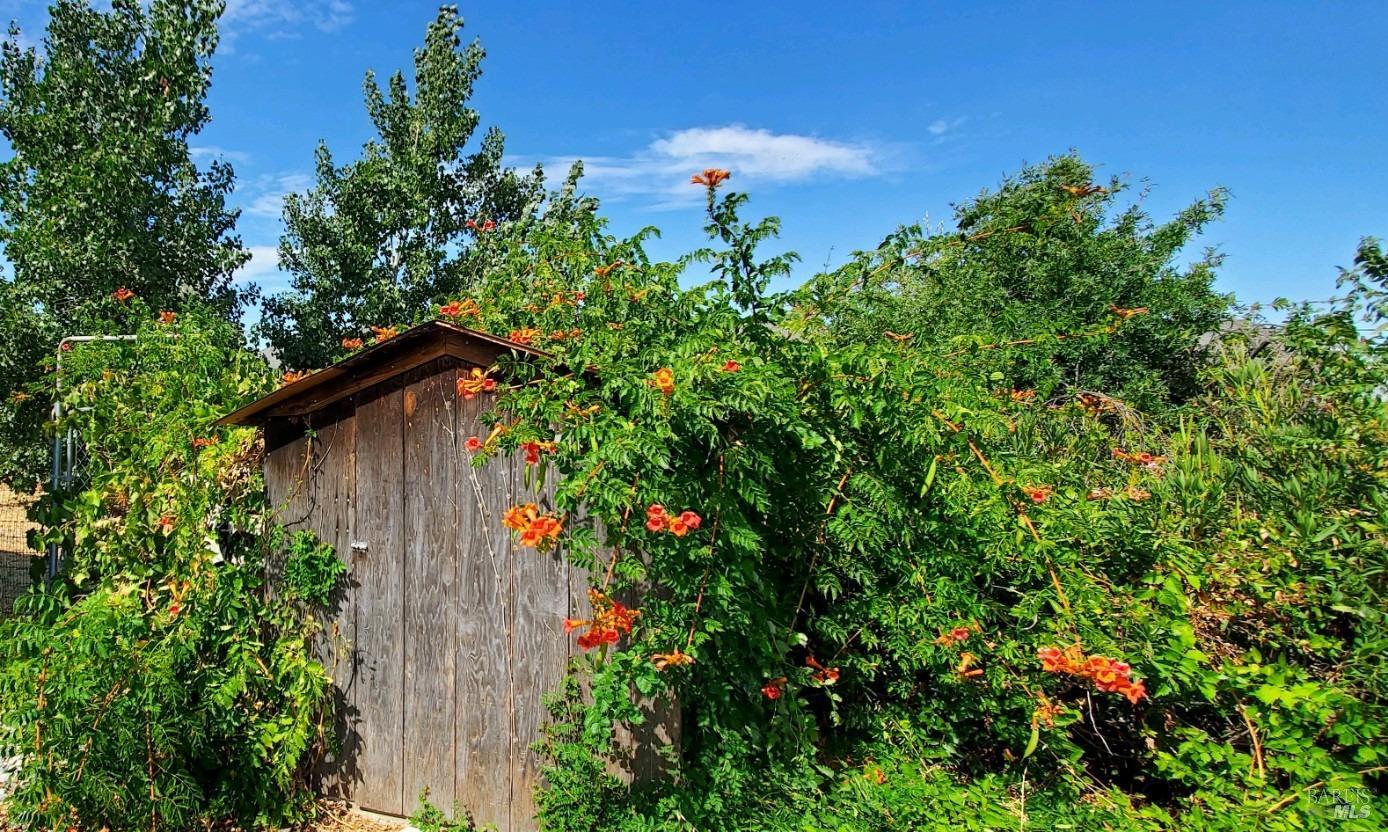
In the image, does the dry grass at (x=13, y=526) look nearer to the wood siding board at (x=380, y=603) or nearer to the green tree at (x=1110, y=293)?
the wood siding board at (x=380, y=603)

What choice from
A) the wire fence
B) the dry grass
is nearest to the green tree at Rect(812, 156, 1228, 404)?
the wire fence

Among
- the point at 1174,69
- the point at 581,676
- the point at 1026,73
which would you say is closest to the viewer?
the point at 581,676

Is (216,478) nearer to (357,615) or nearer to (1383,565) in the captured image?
(357,615)

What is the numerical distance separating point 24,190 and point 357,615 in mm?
6776

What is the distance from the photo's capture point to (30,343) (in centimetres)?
675

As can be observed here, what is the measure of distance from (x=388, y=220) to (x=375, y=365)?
23.6 feet

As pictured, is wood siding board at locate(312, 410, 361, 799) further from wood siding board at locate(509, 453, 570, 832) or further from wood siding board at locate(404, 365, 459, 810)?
wood siding board at locate(509, 453, 570, 832)

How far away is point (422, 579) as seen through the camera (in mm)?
3180

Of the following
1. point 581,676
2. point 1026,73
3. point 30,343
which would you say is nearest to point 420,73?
point 30,343

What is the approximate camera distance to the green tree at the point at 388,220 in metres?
9.29

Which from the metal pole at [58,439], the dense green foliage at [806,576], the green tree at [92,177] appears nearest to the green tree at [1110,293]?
the dense green foliage at [806,576]

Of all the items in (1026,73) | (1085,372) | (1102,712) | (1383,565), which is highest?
(1026,73)

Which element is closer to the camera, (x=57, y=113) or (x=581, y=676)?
(x=581, y=676)

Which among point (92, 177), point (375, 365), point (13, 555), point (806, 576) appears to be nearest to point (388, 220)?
point (92, 177)
